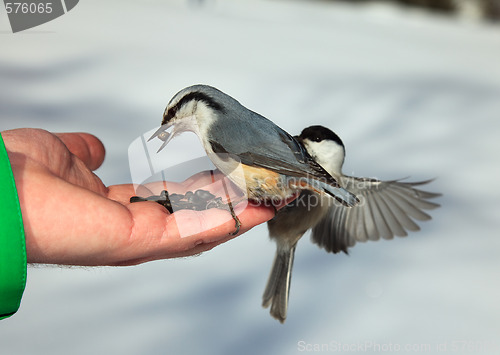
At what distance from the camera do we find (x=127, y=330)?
187 cm

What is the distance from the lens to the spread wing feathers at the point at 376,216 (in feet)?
5.92

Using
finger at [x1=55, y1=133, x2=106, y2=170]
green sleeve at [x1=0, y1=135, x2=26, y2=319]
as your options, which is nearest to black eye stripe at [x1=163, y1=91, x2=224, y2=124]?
green sleeve at [x1=0, y1=135, x2=26, y2=319]

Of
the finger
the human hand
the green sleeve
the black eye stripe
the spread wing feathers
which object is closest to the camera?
the green sleeve

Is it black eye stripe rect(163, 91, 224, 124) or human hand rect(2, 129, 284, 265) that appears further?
black eye stripe rect(163, 91, 224, 124)

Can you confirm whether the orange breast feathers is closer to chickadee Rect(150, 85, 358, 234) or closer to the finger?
chickadee Rect(150, 85, 358, 234)

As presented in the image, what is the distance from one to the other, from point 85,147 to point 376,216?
897 mm

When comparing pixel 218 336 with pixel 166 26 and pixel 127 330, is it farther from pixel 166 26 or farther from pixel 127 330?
pixel 166 26

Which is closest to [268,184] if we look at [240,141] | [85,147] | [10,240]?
[240,141]

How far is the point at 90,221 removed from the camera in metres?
1.18

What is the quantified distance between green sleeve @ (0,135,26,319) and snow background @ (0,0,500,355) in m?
0.74

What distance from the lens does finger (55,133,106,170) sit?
1.68 m

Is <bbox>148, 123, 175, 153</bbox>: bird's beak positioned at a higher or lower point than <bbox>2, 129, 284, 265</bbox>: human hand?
higher

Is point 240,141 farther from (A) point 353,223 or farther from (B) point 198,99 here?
(A) point 353,223

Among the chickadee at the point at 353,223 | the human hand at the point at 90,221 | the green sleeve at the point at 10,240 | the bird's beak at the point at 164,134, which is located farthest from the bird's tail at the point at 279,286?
the green sleeve at the point at 10,240
